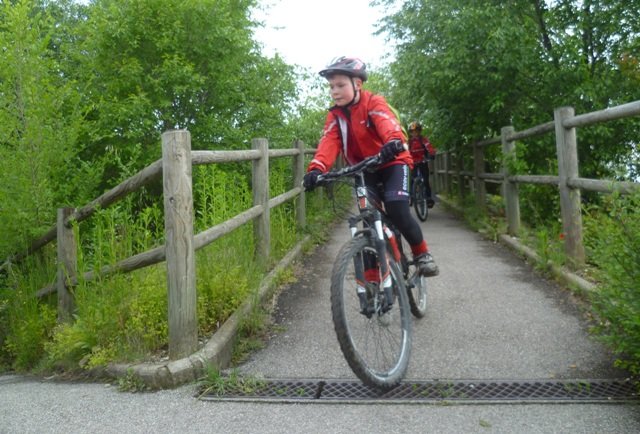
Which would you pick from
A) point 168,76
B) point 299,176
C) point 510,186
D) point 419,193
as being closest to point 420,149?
point 419,193

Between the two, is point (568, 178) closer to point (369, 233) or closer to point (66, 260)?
point (369, 233)

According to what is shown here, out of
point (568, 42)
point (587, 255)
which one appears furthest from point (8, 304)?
point (568, 42)

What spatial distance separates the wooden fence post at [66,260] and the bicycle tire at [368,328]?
2.87 metres

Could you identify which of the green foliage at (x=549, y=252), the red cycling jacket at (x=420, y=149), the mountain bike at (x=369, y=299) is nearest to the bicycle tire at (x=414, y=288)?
the mountain bike at (x=369, y=299)

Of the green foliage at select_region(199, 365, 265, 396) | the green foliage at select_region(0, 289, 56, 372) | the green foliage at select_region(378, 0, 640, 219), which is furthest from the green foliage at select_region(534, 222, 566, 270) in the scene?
the green foliage at select_region(0, 289, 56, 372)

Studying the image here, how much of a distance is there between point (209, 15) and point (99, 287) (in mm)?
6698

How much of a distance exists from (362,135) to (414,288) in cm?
140

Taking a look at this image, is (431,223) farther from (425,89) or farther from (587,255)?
(587,255)

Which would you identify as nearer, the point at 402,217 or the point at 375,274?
the point at 375,274

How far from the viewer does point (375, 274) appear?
391 centimetres

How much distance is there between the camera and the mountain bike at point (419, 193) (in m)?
12.0

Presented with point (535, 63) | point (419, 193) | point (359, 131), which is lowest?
point (419, 193)

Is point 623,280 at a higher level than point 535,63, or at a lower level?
lower

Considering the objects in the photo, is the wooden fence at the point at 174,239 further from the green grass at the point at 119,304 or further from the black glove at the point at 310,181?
the black glove at the point at 310,181
